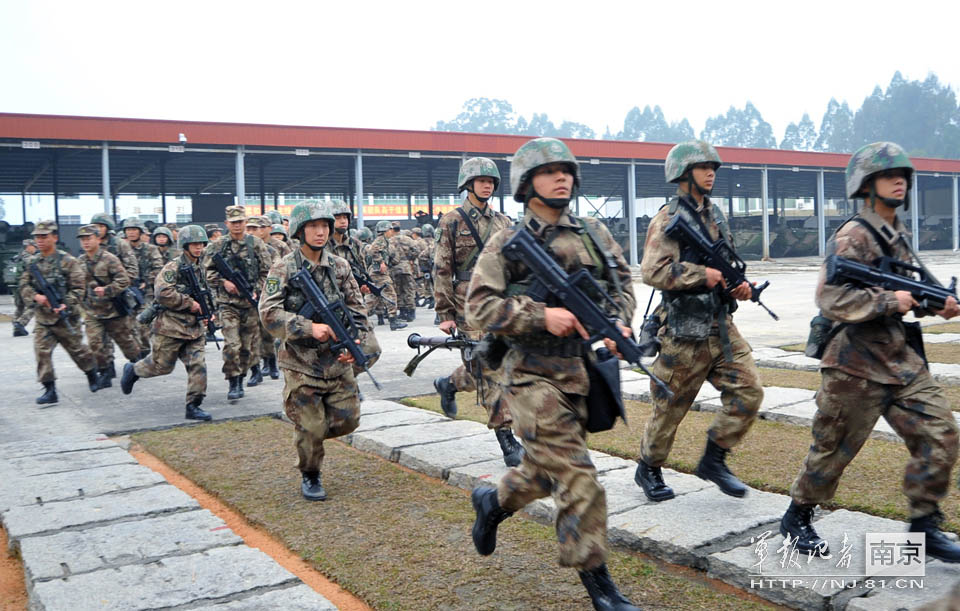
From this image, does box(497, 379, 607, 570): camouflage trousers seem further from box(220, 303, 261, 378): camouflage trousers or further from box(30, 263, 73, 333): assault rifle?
box(30, 263, 73, 333): assault rifle

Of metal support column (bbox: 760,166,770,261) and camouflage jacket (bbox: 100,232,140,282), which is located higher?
metal support column (bbox: 760,166,770,261)

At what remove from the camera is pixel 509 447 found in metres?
5.44

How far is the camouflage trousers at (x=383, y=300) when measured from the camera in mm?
15141

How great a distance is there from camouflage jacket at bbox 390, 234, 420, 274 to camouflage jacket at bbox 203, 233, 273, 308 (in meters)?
7.34

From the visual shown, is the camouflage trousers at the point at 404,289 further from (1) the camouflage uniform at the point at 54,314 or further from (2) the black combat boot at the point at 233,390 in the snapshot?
(2) the black combat boot at the point at 233,390

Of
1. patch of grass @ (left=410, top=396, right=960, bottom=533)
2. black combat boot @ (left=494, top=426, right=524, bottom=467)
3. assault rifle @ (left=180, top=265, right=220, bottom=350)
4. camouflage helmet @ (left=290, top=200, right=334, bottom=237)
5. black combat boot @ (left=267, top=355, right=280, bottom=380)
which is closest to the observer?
patch of grass @ (left=410, top=396, right=960, bottom=533)

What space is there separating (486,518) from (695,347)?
62.7 inches

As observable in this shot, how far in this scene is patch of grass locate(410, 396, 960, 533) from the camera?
435cm

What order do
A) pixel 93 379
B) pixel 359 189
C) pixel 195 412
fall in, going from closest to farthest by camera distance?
pixel 195 412
pixel 93 379
pixel 359 189

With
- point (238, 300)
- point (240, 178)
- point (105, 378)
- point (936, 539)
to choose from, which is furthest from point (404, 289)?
point (936, 539)

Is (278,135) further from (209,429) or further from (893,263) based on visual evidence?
(893,263)

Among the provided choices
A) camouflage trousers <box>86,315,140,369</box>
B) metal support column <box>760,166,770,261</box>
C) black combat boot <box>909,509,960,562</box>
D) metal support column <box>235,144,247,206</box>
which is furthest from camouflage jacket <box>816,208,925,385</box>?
metal support column <box>760,166,770,261</box>

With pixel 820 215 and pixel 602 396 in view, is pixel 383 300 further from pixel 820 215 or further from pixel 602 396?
pixel 820 215

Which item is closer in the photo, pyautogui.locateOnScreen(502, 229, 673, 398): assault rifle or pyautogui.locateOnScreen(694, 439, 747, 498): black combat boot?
pyautogui.locateOnScreen(502, 229, 673, 398): assault rifle
